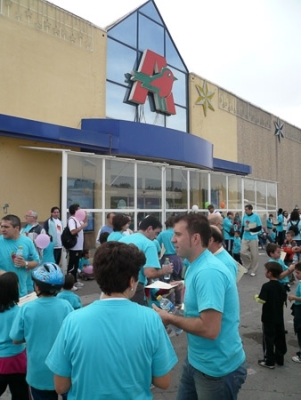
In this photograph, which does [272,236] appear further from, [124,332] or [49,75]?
[124,332]

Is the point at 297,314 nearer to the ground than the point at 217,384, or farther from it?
nearer to the ground

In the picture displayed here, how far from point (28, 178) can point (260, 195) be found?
12650 mm

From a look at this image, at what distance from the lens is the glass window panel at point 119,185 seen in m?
10.6

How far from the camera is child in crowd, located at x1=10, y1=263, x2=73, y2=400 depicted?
2457 millimetres

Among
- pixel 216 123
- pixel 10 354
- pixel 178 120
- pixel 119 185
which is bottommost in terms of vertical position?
pixel 10 354

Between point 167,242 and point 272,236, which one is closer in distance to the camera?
point 167,242

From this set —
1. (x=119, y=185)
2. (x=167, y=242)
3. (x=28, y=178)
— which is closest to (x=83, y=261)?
(x=119, y=185)

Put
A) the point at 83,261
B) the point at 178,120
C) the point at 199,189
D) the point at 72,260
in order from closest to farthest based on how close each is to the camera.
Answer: the point at 72,260, the point at 83,261, the point at 199,189, the point at 178,120

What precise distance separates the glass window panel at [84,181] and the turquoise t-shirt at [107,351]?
26.9 feet

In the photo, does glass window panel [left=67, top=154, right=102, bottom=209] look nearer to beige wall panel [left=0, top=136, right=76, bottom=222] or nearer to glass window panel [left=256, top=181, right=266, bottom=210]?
beige wall panel [left=0, top=136, right=76, bottom=222]

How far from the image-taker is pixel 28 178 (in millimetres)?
10086

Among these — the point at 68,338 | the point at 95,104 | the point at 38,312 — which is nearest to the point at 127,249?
the point at 68,338

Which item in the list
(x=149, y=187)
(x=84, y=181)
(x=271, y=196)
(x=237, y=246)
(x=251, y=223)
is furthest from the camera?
(x=271, y=196)

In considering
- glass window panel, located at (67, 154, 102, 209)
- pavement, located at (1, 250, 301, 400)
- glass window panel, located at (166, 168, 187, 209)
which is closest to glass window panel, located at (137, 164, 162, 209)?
glass window panel, located at (166, 168, 187, 209)
